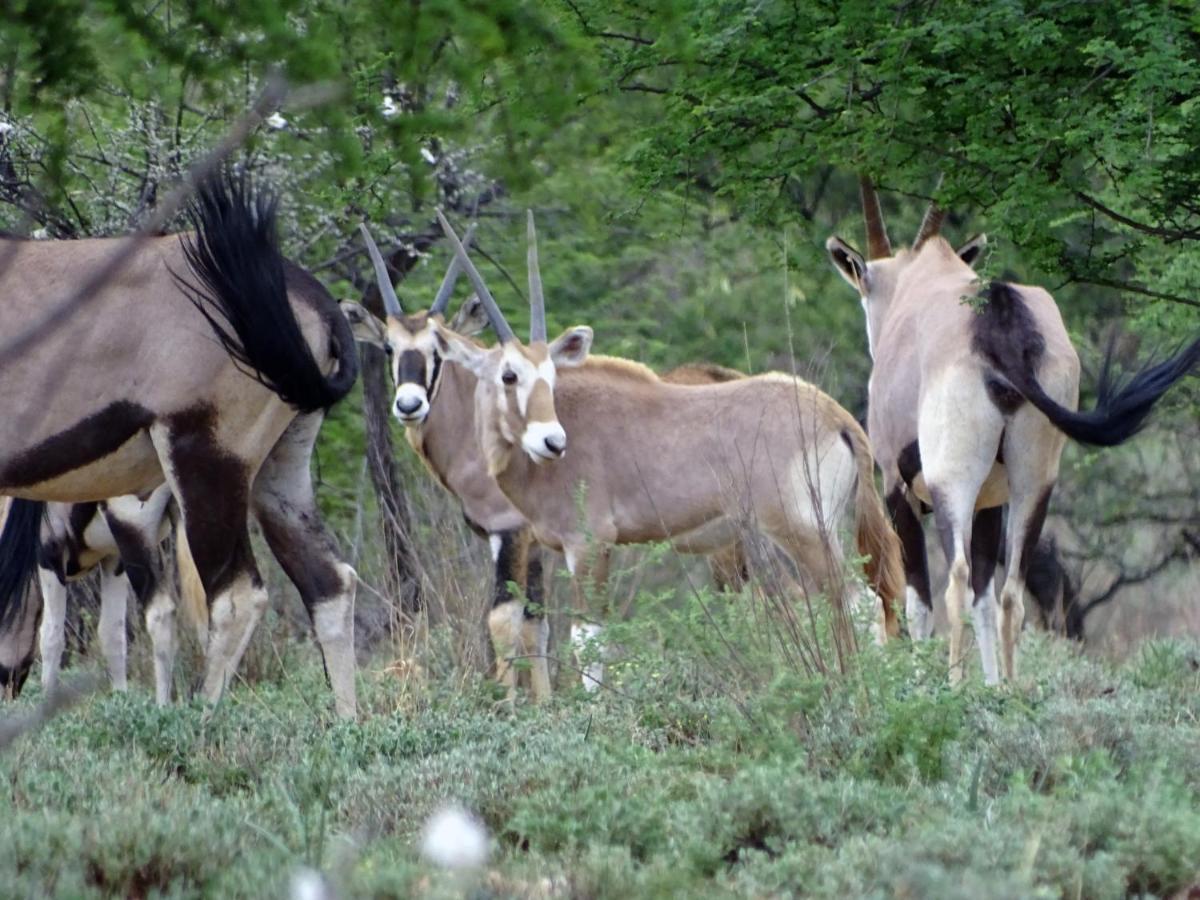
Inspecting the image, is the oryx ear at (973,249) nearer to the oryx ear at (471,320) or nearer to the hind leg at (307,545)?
the oryx ear at (471,320)

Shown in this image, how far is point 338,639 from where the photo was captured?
8016 mm

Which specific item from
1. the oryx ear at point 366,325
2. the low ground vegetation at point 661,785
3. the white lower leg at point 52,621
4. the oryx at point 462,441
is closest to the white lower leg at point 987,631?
the low ground vegetation at point 661,785

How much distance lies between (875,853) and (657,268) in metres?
16.0

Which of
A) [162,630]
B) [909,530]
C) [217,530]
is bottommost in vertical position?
[162,630]

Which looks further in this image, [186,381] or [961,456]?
[961,456]

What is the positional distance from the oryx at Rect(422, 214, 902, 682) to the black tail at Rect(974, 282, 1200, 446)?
134 centimetres

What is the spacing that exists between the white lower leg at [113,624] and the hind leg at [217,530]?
2.34 metres

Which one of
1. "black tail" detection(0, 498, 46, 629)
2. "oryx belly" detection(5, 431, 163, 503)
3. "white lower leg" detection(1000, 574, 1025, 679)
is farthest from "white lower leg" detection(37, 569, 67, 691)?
"white lower leg" detection(1000, 574, 1025, 679)

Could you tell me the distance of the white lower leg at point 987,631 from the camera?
854cm

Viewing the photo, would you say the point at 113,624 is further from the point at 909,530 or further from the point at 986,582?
the point at 986,582

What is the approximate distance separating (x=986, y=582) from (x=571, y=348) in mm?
3007

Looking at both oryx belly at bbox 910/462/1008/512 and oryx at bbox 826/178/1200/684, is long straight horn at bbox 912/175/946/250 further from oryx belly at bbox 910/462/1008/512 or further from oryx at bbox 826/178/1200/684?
oryx belly at bbox 910/462/1008/512

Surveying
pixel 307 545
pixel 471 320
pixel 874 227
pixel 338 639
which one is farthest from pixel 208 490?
pixel 874 227

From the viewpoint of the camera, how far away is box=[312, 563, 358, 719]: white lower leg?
8.01m
